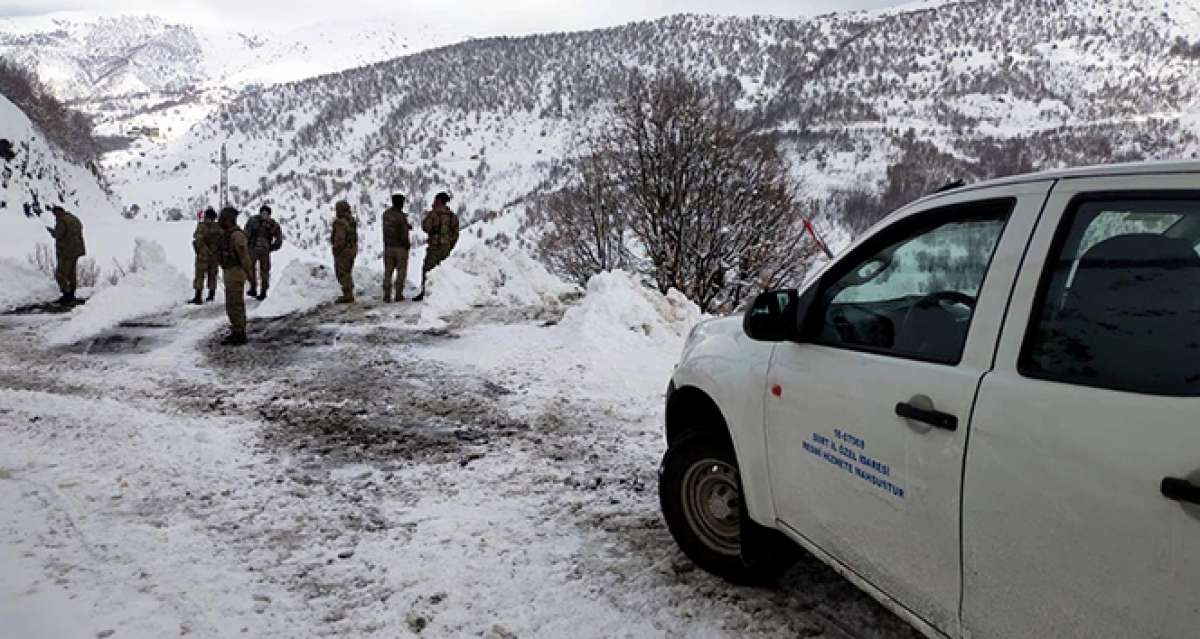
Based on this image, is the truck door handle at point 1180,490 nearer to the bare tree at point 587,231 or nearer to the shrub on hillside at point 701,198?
the shrub on hillside at point 701,198

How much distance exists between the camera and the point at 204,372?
8.45 metres

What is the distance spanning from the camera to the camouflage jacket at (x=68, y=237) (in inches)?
525

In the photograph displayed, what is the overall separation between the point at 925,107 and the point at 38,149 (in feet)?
641

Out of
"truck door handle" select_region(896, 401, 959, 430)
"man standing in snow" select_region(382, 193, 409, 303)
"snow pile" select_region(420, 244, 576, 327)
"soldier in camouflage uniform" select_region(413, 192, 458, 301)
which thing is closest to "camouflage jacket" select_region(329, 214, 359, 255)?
"man standing in snow" select_region(382, 193, 409, 303)

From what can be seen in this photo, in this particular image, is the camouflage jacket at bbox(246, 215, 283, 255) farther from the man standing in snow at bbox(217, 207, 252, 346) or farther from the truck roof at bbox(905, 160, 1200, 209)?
the truck roof at bbox(905, 160, 1200, 209)

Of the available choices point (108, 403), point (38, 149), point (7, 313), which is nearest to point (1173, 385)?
point (108, 403)

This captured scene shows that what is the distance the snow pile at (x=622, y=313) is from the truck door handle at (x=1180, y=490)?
319 inches

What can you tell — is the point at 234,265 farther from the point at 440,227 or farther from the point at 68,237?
the point at 68,237

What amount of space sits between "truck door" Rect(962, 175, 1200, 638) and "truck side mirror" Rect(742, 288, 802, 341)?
35.3 inches

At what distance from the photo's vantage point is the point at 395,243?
505 inches

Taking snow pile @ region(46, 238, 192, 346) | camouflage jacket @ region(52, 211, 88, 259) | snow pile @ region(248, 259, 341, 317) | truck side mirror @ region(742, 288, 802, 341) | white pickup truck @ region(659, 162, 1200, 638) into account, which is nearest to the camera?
white pickup truck @ region(659, 162, 1200, 638)

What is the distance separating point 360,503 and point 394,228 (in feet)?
29.4

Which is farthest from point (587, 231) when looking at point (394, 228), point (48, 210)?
point (48, 210)

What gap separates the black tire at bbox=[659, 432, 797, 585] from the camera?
3.15 meters
